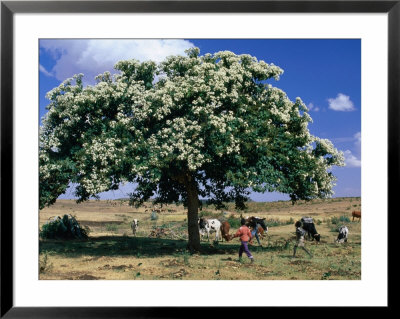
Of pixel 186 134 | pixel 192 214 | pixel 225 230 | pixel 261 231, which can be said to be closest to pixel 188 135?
pixel 186 134

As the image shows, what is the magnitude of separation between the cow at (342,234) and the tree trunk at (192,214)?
5.17m

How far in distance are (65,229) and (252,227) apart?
265 inches

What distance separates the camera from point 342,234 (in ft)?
44.8

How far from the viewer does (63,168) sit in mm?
15320

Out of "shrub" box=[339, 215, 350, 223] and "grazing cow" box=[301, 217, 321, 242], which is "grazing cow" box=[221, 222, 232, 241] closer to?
"grazing cow" box=[301, 217, 321, 242]

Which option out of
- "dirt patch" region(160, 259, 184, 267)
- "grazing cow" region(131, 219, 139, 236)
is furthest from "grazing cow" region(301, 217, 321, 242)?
"grazing cow" region(131, 219, 139, 236)

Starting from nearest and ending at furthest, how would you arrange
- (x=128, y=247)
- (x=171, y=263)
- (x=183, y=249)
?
(x=171, y=263), (x=183, y=249), (x=128, y=247)

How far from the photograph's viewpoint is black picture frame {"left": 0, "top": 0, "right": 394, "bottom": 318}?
1012cm

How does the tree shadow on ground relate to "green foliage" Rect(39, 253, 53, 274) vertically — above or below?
below

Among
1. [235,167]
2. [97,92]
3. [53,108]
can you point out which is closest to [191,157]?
[235,167]

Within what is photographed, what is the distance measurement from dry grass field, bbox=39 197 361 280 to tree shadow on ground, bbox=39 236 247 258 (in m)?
0.04

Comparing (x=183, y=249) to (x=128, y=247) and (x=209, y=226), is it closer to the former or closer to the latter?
(x=209, y=226)

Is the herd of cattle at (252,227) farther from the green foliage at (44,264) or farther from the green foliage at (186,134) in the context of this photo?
the green foliage at (44,264)
